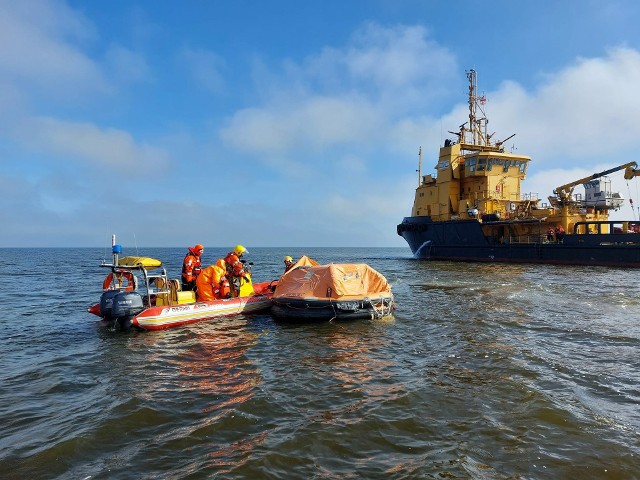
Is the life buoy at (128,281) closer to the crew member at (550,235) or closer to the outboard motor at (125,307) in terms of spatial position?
the outboard motor at (125,307)

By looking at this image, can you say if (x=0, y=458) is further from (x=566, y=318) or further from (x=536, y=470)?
(x=566, y=318)

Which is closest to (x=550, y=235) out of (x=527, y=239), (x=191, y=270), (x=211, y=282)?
(x=527, y=239)

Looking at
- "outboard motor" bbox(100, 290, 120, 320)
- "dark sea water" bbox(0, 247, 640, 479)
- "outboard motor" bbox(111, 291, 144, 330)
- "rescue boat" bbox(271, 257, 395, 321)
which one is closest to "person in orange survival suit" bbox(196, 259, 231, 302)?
"dark sea water" bbox(0, 247, 640, 479)

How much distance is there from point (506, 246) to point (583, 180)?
27.7ft

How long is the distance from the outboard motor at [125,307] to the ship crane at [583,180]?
33728 mm

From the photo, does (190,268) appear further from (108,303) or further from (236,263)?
(108,303)

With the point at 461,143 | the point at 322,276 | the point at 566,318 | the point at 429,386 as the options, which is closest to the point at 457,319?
the point at 566,318

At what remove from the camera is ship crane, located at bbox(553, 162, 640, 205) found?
3272cm

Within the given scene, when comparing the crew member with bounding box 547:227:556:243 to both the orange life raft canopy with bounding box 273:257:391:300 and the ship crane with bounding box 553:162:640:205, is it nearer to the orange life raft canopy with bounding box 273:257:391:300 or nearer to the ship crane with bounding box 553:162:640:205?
the ship crane with bounding box 553:162:640:205

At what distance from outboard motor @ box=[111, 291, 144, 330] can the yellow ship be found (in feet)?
99.5

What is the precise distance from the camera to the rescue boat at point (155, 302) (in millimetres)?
10672

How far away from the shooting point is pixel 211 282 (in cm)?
1258

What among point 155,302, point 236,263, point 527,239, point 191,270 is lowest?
point 155,302

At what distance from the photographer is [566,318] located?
1190cm
